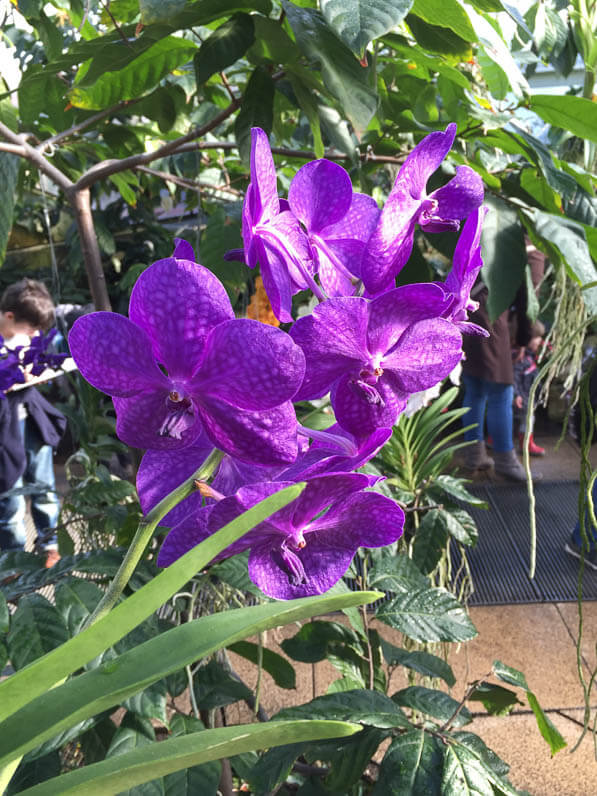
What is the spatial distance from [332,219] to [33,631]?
54 centimetres

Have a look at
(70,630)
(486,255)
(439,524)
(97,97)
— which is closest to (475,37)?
(486,255)

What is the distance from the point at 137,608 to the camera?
0.28 meters

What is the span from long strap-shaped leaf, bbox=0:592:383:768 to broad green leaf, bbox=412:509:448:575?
52.6 inches

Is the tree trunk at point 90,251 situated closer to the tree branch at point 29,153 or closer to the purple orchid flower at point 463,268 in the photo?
the tree branch at point 29,153

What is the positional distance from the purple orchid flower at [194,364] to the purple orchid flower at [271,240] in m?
0.08

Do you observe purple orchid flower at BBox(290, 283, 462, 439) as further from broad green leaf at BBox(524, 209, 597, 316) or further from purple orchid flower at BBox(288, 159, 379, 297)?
broad green leaf at BBox(524, 209, 597, 316)

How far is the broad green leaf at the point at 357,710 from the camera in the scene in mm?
763

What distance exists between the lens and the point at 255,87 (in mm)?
813

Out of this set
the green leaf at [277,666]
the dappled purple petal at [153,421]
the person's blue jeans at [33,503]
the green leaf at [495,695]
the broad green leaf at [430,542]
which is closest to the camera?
the dappled purple petal at [153,421]

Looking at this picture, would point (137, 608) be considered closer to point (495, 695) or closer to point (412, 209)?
point (412, 209)

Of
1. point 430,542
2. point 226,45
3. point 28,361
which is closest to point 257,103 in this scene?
point 226,45

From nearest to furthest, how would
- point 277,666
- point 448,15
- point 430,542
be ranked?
point 448,15 → point 277,666 → point 430,542

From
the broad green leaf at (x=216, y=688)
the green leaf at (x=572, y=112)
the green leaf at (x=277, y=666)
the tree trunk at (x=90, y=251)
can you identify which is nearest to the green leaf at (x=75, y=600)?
the broad green leaf at (x=216, y=688)

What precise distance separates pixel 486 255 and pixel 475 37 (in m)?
0.27
